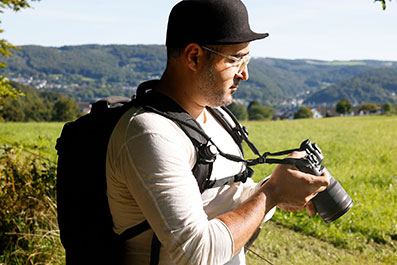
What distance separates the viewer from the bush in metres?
3.23

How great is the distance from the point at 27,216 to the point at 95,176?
7.46 feet

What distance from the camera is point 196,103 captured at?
152cm

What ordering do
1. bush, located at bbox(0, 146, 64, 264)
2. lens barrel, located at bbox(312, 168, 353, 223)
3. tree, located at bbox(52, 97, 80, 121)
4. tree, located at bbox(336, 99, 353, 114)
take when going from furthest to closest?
tree, located at bbox(336, 99, 353, 114) < tree, located at bbox(52, 97, 80, 121) < bush, located at bbox(0, 146, 64, 264) < lens barrel, located at bbox(312, 168, 353, 223)

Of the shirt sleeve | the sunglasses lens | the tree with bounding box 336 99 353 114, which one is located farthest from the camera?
the tree with bounding box 336 99 353 114

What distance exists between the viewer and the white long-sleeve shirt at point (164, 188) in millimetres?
1180

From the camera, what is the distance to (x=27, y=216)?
342 cm

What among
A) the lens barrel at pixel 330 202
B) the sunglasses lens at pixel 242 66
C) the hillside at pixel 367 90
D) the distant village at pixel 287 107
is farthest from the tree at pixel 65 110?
the hillside at pixel 367 90

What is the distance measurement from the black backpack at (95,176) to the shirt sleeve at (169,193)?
130 mm

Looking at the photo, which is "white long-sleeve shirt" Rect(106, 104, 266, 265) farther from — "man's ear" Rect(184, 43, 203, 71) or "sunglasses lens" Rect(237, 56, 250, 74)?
"sunglasses lens" Rect(237, 56, 250, 74)

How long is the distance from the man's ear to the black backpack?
0.13m

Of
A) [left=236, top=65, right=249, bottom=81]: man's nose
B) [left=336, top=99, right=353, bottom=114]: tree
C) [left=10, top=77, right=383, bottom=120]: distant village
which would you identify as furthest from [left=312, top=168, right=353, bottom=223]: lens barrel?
[left=336, top=99, right=353, bottom=114]: tree

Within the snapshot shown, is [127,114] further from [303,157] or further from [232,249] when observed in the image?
[303,157]

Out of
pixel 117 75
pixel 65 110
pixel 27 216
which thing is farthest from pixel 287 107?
pixel 27 216

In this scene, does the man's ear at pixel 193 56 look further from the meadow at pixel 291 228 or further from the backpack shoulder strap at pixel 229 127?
the meadow at pixel 291 228
